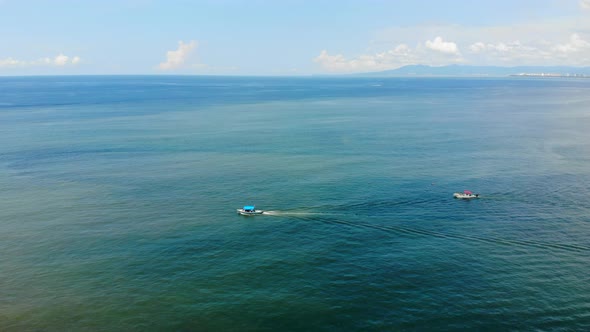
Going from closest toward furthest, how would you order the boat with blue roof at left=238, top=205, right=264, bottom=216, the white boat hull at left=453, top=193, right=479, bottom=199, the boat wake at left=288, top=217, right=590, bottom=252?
the boat wake at left=288, top=217, right=590, bottom=252 < the boat with blue roof at left=238, top=205, right=264, bottom=216 < the white boat hull at left=453, top=193, right=479, bottom=199

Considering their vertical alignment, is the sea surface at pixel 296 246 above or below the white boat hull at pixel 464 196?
below

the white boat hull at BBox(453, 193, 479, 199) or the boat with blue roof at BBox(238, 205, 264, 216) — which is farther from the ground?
the white boat hull at BBox(453, 193, 479, 199)

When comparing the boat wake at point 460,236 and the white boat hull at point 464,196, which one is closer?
the boat wake at point 460,236

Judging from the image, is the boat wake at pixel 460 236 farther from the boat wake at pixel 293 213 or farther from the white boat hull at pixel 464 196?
the white boat hull at pixel 464 196

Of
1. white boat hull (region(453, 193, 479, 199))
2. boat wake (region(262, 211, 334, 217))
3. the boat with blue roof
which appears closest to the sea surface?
boat wake (region(262, 211, 334, 217))

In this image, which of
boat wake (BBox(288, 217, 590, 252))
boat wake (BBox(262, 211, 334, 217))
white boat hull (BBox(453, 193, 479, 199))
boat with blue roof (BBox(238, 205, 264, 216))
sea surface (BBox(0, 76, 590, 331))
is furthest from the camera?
white boat hull (BBox(453, 193, 479, 199))

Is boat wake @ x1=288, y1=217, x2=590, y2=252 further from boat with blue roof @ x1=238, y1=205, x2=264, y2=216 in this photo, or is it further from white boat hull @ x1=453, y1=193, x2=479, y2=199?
white boat hull @ x1=453, y1=193, x2=479, y2=199

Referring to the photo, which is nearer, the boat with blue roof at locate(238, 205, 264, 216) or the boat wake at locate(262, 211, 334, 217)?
the boat wake at locate(262, 211, 334, 217)

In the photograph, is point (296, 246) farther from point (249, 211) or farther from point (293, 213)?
point (249, 211)

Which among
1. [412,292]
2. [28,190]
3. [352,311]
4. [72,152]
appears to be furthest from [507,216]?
[72,152]

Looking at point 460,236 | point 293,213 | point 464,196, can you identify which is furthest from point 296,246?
point 464,196

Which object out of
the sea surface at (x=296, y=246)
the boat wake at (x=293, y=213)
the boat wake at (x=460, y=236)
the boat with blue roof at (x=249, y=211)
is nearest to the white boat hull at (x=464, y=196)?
the sea surface at (x=296, y=246)
